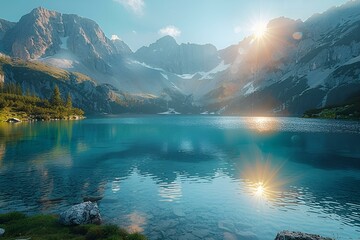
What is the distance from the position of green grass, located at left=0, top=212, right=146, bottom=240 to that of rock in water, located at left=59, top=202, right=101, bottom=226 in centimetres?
67

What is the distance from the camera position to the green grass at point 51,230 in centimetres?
2375

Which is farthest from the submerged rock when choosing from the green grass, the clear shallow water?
the green grass

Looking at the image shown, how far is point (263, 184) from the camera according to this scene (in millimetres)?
46188

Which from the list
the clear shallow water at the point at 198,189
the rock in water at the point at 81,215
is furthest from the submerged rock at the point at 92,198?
the rock in water at the point at 81,215

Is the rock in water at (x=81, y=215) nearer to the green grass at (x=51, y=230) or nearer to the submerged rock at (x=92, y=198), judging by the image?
the green grass at (x=51, y=230)

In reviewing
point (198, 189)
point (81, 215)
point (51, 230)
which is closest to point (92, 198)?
point (81, 215)

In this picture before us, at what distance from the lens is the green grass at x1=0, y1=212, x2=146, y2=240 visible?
935 inches

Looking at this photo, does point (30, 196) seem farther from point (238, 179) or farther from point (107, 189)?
point (238, 179)

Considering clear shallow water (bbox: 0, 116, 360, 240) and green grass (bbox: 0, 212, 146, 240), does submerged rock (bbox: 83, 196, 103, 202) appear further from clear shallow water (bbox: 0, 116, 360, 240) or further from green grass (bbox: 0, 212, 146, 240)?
green grass (bbox: 0, 212, 146, 240)

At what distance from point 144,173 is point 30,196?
20.6m

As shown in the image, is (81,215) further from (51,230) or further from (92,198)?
(92,198)

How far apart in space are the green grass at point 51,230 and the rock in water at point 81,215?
2.20 feet

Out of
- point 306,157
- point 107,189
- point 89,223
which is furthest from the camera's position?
point 306,157

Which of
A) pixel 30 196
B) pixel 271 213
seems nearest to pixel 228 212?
pixel 271 213
